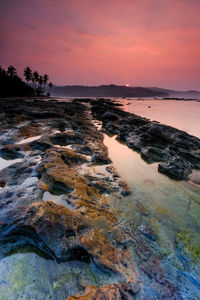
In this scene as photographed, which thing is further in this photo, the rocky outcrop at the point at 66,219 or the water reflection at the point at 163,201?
→ the water reflection at the point at 163,201

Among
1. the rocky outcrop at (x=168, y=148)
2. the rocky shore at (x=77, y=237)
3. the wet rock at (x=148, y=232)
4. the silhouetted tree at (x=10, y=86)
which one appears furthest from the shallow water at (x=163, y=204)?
the silhouetted tree at (x=10, y=86)

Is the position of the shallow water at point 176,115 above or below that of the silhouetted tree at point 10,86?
below

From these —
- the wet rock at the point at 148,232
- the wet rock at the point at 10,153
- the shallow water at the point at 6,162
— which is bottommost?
the wet rock at the point at 148,232

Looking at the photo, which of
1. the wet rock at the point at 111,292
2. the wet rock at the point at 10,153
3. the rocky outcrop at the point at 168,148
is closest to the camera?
the wet rock at the point at 111,292

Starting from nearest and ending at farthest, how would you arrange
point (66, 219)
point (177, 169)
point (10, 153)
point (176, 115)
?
point (66, 219) → point (177, 169) → point (10, 153) → point (176, 115)

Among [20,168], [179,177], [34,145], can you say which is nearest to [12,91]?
[34,145]

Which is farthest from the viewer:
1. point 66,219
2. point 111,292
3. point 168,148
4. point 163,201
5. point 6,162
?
point 168,148

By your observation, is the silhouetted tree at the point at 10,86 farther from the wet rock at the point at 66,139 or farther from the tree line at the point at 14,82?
the wet rock at the point at 66,139

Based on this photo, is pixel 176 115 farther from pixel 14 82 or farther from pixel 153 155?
pixel 14 82

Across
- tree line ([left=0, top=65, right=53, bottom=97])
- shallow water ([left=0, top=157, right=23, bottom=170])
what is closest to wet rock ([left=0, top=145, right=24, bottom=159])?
shallow water ([left=0, top=157, right=23, bottom=170])

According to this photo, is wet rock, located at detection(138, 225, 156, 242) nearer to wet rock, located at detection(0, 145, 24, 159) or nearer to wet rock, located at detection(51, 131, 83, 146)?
wet rock, located at detection(0, 145, 24, 159)

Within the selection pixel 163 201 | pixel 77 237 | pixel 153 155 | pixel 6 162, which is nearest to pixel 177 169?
pixel 153 155

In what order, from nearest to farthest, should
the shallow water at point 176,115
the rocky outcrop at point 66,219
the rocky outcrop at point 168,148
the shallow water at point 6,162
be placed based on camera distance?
the rocky outcrop at point 66,219 < the shallow water at point 6,162 < the rocky outcrop at point 168,148 < the shallow water at point 176,115

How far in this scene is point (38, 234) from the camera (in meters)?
5.66
